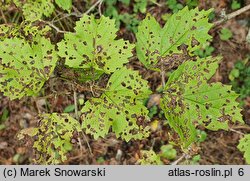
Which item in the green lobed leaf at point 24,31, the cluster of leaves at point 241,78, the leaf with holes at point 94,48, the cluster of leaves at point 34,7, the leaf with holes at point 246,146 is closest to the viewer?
the leaf with holes at point 94,48

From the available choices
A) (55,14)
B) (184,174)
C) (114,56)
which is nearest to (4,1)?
(55,14)

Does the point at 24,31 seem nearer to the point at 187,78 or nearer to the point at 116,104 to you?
the point at 116,104

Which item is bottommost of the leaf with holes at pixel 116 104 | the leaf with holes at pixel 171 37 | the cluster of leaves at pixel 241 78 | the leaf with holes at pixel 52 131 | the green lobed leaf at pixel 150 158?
the green lobed leaf at pixel 150 158

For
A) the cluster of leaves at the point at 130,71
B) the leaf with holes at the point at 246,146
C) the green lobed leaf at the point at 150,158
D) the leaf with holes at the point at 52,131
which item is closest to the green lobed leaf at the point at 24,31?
the cluster of leaves at the point at 130,71

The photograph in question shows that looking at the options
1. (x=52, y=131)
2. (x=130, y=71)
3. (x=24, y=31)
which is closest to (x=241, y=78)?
(x=130, y=71)

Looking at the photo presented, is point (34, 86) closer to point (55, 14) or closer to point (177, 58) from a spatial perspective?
point (177, 58)

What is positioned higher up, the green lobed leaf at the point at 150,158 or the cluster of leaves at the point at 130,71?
the cluster of leaves at the point at 130,71

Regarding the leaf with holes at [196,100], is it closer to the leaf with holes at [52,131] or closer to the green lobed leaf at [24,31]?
the leaf with holes at [52,131]
